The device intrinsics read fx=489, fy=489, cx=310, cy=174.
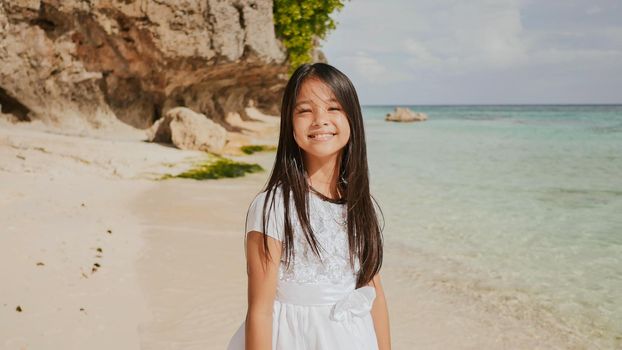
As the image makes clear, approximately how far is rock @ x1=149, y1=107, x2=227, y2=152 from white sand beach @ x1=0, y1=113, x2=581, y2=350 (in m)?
5.50

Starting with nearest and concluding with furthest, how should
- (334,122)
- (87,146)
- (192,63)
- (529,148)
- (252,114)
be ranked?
(334,122) < (87,146) < (192,63) < (529,148) < (252,114)

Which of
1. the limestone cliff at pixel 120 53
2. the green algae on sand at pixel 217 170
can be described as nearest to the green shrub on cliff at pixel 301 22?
the limestone cliff at pixel 120 53

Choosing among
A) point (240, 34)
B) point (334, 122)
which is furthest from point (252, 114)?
point (334, 122)

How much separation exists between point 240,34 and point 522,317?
14430mm

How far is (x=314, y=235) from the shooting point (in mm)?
1924

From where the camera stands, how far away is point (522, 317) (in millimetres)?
5141

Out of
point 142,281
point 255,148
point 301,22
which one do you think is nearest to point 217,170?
point 255,148

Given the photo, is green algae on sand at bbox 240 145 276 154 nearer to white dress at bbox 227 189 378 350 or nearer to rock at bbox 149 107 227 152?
rock at bbox 149 107 227 152

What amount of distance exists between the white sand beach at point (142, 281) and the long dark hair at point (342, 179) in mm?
2589

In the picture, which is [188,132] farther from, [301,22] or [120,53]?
[301,22]

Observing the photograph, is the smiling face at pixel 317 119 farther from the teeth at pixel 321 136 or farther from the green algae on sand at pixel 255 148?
the green algae on sand at pixel 255 148

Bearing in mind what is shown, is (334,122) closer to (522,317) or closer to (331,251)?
(331,251)

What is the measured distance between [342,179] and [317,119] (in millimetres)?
342

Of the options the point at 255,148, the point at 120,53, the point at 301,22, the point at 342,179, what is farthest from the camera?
the point at 301,22
